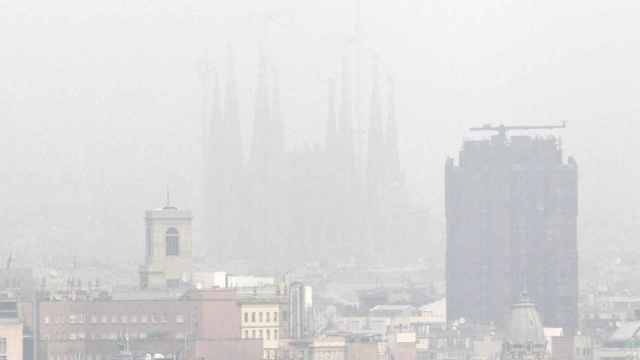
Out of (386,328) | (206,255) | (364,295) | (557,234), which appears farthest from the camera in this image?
(557,234)

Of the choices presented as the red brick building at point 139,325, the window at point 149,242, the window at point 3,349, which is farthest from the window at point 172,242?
the window at point 3,349

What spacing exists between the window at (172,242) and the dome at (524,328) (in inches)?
314

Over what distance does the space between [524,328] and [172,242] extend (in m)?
8.75

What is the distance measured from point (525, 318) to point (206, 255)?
798 cm

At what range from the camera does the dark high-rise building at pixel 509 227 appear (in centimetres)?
15875

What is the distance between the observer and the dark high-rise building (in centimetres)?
15875

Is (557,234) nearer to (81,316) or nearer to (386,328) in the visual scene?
(386,328)

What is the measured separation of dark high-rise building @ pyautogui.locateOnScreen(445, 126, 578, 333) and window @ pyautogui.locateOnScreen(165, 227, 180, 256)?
28.9 m

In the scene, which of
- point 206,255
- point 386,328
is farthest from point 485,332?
point 206,255

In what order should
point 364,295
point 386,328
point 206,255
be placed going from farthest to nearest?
point 364,295
point 386,328
point 206,255

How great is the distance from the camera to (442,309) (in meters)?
157

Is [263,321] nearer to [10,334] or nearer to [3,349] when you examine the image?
[10,334]

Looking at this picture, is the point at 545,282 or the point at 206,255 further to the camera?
the point at 545,282

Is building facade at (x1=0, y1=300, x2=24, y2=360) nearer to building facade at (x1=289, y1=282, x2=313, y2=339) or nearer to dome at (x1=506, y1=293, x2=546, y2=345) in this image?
building facade at (x1=289, y1=282, x2=313, y2=339)
